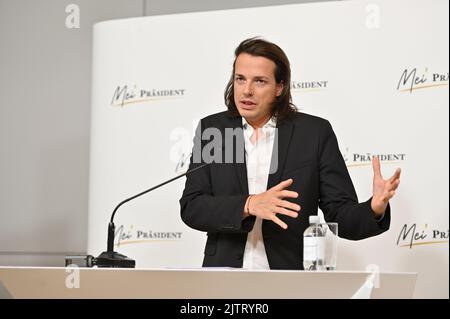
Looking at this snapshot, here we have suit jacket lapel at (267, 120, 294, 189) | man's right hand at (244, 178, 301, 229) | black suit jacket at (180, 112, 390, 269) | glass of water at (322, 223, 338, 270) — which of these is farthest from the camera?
suit jacket lapel at (267, 120, 294, 189)

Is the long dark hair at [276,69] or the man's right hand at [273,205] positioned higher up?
the long dark hair at [276,69]

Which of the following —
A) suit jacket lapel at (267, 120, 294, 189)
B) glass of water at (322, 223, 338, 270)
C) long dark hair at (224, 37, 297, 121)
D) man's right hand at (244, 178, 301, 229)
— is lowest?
glass of water at (322, 223, 338, 270)

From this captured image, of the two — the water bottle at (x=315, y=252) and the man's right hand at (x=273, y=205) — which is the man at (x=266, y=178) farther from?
the water bottle at (x=315, y=252)

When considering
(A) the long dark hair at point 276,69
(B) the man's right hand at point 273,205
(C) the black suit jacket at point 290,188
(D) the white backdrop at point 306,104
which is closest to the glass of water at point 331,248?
(C) the black suit jacket at point 290,188

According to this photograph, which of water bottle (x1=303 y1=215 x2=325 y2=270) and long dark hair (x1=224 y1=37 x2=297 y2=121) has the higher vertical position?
long dark hair (x1=224 y1=37 x2=297 y2=121)

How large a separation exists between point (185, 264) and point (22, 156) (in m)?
1.81

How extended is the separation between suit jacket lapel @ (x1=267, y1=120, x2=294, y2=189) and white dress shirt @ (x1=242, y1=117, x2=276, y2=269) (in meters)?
0.02

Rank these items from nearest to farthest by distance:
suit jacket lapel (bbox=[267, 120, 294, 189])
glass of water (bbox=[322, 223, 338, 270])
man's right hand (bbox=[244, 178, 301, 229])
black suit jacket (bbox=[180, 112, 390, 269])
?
1. man's right hand (bbox=[244, 178, 301, 229])
2. glass of water (bbox=[322, 223, 338, 270])
3. black suit jacket (bbox=[180, 112, 390, 269])
4. suit jacket lapel (bbox=[267, 120, 294, 189])

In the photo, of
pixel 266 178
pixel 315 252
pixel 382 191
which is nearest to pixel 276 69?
pixel 266 178

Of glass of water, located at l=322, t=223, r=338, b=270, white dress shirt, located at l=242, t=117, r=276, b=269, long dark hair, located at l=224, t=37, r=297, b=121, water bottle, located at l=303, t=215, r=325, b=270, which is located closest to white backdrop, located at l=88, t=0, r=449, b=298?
long dark hair, located at l=224, t=37, r=297, b=121

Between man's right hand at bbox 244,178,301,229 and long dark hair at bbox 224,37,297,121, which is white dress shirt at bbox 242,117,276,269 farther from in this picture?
man's right hand at bbox 244,178,301,229

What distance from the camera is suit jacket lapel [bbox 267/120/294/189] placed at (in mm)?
3037

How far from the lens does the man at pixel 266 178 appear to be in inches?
112

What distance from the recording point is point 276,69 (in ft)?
10.6
